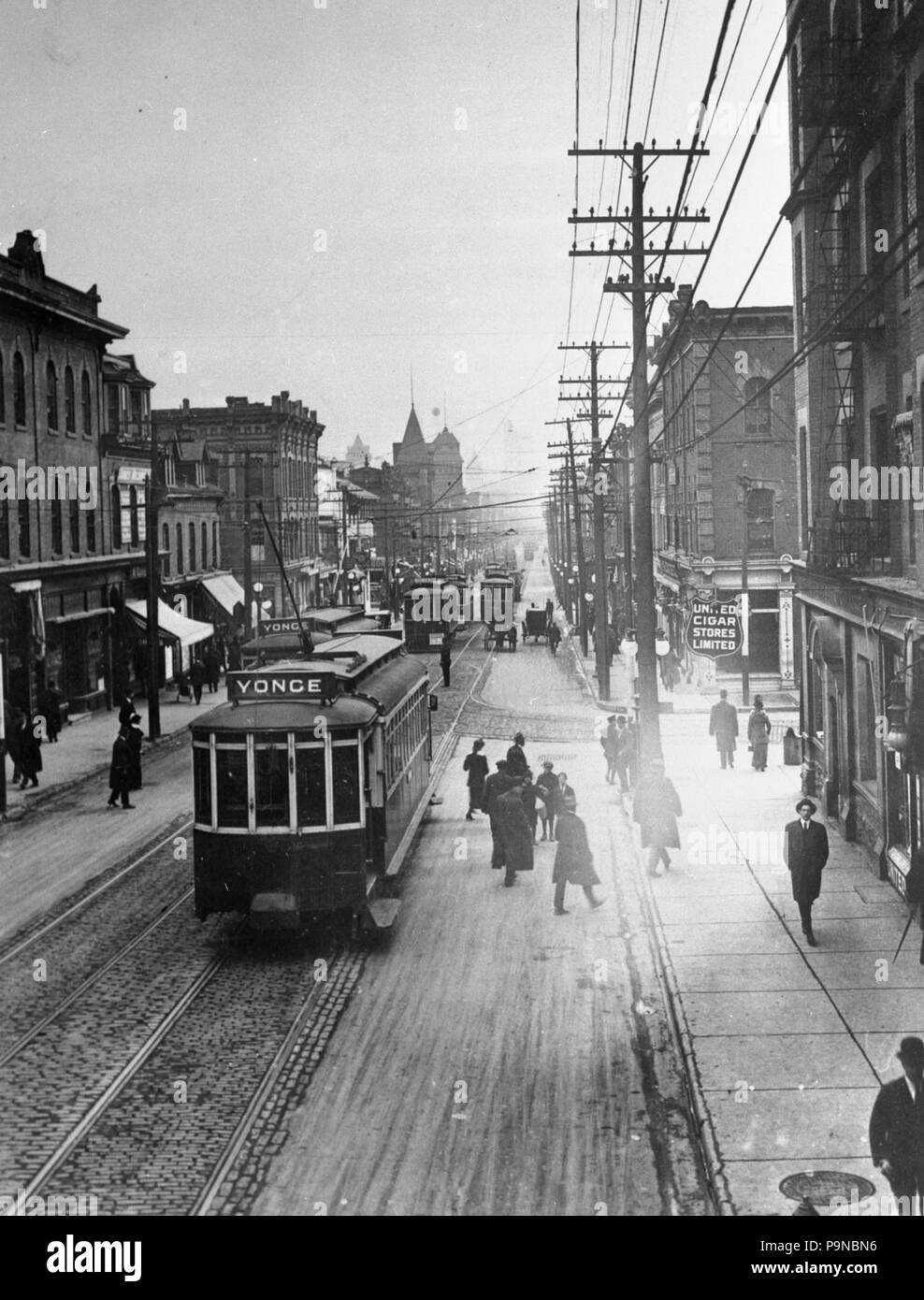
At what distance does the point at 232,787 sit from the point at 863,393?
1074 centimetres

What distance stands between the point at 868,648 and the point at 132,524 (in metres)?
29.6

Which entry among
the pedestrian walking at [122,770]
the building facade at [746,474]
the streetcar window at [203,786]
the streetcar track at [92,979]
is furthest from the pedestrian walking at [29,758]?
the building facade at [746,474]

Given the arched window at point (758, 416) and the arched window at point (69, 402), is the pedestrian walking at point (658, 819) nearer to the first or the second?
the arched window at point (69, 402)

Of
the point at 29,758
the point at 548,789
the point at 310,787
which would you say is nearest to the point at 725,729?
the point at 548,789

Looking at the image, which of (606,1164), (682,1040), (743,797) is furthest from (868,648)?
(606,1164)

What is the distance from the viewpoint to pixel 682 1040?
1196 cm

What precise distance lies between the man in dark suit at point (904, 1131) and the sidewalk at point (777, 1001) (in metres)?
0.49

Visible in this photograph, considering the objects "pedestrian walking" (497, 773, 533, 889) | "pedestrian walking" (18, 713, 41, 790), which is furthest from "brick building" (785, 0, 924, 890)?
"pedestrian walking" (18, 713, 41, 790)

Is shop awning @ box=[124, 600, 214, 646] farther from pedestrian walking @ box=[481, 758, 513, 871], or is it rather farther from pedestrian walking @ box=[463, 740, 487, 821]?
pedestrian walking @ box=[481, 758, 513, 871]

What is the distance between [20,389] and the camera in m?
34.0

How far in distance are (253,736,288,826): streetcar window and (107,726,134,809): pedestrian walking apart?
A: 9738mm

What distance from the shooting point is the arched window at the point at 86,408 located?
1519 inches

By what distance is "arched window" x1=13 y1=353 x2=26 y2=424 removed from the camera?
3369 centimetres

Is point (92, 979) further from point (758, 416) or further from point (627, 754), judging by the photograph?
point (758, 416)
